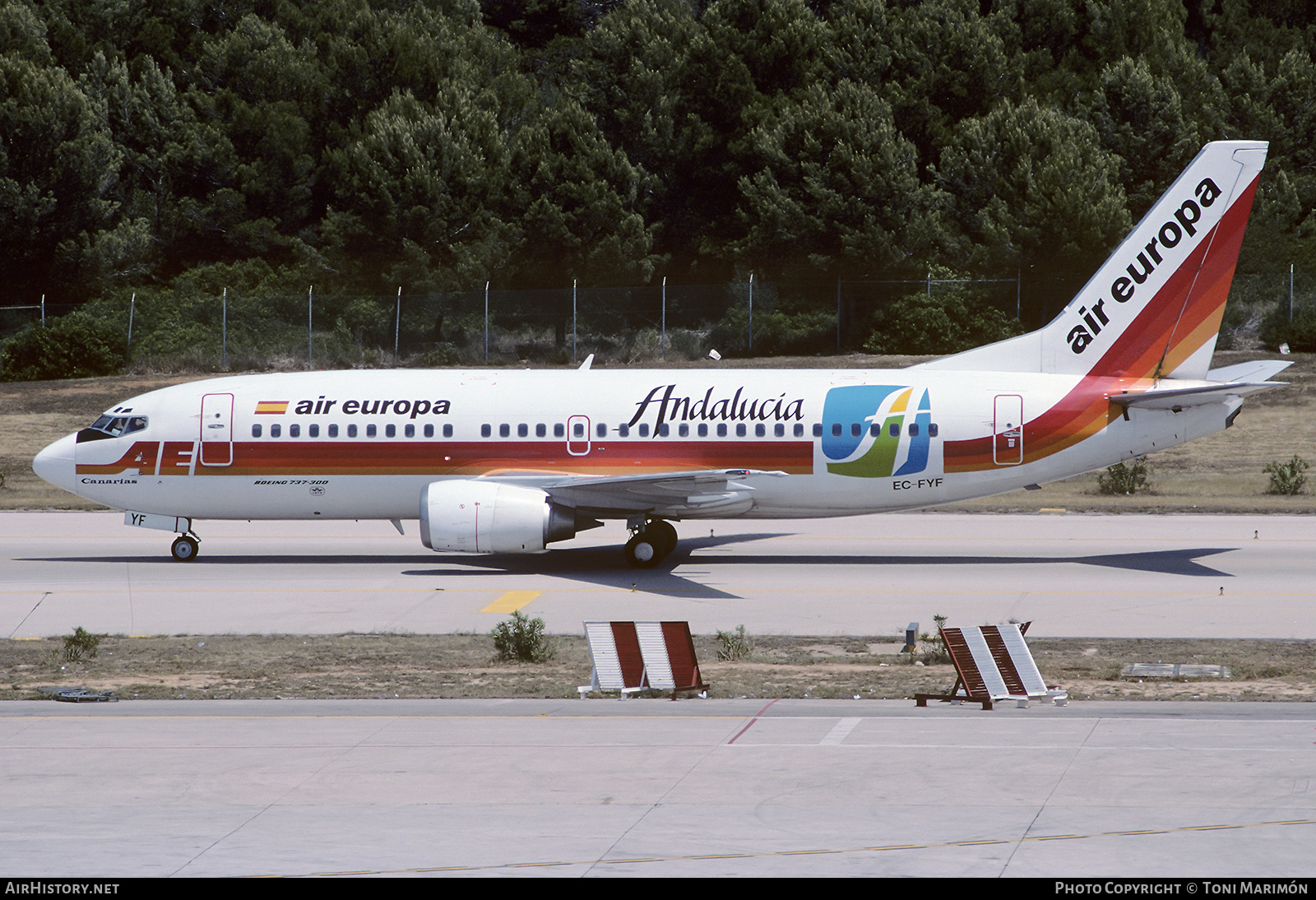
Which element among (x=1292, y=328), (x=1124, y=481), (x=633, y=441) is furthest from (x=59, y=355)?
(x=1292, y=328)

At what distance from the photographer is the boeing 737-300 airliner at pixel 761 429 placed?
3003cm

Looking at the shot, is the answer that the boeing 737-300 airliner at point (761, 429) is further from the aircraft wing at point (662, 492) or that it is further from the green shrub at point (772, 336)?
the green shrub at point (772, 336)

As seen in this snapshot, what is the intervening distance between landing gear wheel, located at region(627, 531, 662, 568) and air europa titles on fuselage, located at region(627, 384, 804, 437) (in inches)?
87.9

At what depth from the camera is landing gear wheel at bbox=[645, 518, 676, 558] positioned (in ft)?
99.0

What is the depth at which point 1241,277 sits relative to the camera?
68.1m

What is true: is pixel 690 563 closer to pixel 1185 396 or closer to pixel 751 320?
pixel 1185 396

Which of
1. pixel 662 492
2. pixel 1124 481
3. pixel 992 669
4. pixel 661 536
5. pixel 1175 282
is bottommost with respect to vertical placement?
pixel 992 669

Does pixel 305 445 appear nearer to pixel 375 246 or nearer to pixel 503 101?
pixel 375 246

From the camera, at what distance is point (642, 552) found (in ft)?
97.8

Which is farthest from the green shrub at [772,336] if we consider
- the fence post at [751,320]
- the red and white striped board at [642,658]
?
the red and white striped board at [642,658]

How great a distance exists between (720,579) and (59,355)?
153 ft

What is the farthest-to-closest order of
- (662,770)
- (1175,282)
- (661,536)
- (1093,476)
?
(1093,476), (1175,282), (661,536), (662,770)

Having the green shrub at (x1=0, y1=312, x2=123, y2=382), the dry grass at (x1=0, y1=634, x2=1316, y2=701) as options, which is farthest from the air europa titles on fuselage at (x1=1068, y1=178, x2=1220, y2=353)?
the green shrub at (x1=0, y1=312, x2=123, y2=382)
